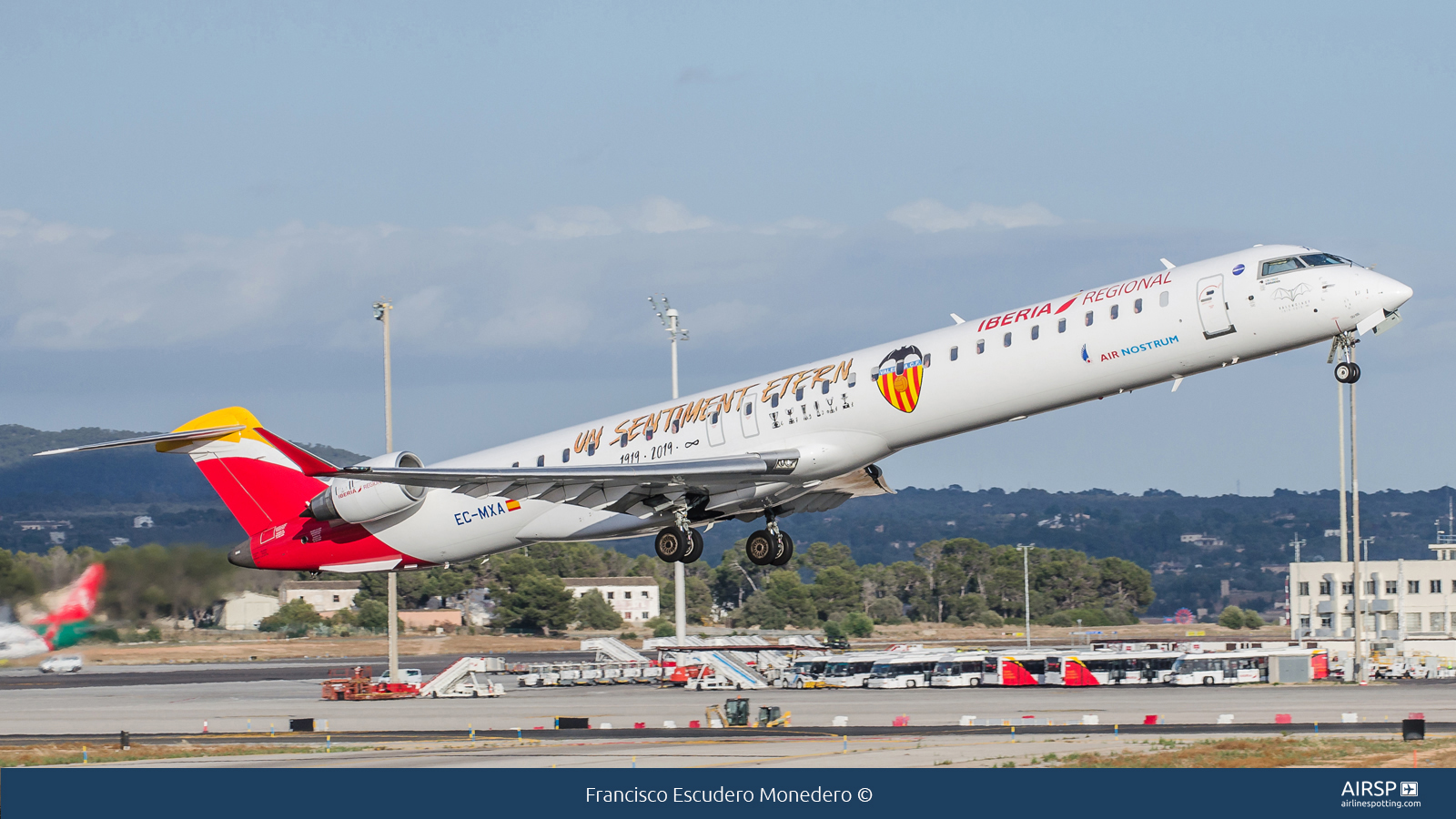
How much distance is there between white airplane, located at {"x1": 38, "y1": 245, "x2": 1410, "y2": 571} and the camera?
94.0 ft

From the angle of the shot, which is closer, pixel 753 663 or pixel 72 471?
pixel 753 663

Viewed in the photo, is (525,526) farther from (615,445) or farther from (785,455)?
(785,455)

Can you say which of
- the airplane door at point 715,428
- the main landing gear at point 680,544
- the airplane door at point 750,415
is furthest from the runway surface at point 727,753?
the airplane door at point 750,415

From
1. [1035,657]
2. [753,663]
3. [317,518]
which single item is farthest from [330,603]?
[317,518]

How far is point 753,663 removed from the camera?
6919cm

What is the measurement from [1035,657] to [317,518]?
122 ft

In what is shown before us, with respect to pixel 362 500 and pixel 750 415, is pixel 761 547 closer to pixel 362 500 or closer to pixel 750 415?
pixel 750 415

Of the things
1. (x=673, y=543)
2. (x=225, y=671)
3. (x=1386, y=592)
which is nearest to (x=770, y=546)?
(x=673, y=543)

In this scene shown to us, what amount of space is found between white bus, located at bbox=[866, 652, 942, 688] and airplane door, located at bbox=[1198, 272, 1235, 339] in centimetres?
3980

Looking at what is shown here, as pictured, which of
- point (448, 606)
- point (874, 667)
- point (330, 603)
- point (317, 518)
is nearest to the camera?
point (317, 518)

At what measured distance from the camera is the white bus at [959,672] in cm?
6706

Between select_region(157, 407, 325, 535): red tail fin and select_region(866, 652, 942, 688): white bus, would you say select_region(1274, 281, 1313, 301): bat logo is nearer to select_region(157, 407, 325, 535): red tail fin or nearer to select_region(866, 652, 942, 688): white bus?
select_region(157, 407, 325, 535): red tail fin

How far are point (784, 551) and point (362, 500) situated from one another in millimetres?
10600

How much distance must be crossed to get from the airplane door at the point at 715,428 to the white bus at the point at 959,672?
116 ft
